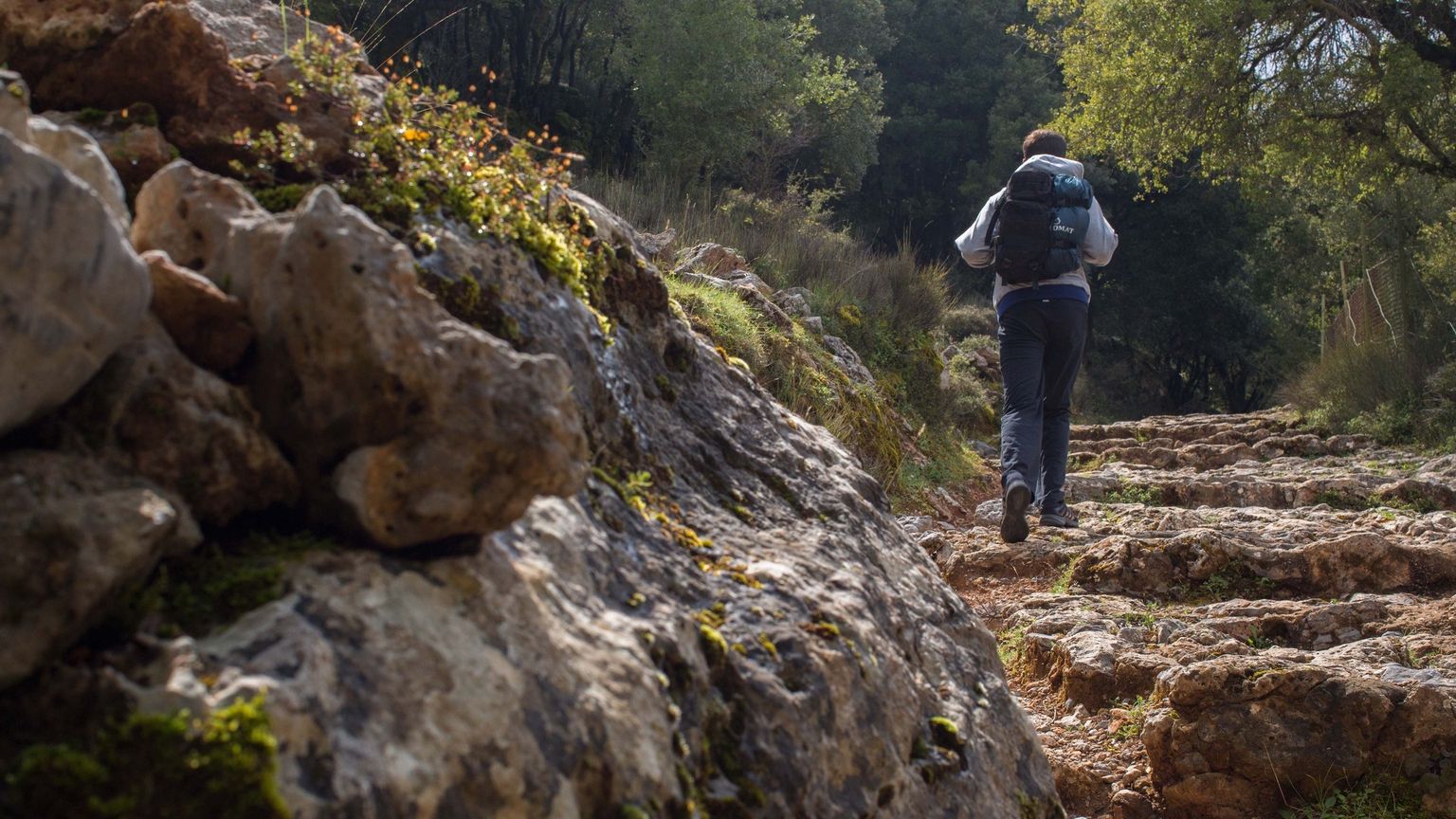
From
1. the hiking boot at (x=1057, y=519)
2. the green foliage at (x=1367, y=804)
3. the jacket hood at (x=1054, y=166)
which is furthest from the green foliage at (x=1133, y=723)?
the jacket hood at (x=1054, y=166)

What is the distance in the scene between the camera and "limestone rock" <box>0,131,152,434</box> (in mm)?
1447

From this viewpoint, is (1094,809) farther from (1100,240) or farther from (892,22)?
(892,22)

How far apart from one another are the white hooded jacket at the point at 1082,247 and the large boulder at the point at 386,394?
4849 millimetres

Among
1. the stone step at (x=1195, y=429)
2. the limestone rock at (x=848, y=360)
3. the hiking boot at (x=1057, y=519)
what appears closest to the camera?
the hiking boot at (x=1057, y=519)

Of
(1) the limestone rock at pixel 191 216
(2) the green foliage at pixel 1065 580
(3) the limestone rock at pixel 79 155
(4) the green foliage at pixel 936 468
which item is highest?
(3) the limestone rock at pixel 79 155

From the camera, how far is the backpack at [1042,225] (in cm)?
620

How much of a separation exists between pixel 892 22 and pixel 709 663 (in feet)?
118

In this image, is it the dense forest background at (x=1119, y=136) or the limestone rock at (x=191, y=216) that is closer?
the limestone rock at (x=191, y=216)

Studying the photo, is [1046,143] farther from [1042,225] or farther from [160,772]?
[160,772]

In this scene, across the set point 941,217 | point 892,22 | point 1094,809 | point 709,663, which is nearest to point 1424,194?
point 941,217

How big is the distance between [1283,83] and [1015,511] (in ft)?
38.1

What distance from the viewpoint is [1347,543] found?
19.9ft

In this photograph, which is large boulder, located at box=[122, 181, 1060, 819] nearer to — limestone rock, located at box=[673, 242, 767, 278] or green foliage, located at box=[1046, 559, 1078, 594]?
green foliage, located at box=[1046, 559, 1078, 594]

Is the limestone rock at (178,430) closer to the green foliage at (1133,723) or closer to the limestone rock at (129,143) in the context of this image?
the limestone rock at (129,143)
